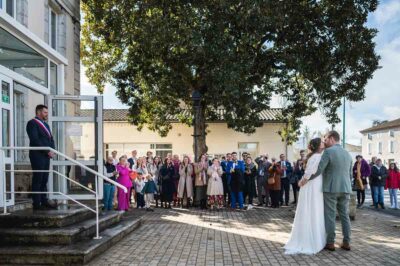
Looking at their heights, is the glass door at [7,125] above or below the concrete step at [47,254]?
above

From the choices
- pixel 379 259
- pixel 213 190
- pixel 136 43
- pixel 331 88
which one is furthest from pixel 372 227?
pixel 136 43

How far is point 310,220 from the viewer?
7527 mm

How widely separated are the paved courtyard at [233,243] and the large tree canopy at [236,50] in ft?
15.8

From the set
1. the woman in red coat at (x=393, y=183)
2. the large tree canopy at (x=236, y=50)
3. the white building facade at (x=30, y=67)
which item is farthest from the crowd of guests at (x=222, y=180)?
the white building facade at (x=30, y=67)

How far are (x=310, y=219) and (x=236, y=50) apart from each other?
28.2 feet

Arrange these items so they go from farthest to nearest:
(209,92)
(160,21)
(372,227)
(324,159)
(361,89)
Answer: (361,89), (209,92), (160,21), (372,227), (324,159)

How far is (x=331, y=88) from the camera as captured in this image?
16.0m

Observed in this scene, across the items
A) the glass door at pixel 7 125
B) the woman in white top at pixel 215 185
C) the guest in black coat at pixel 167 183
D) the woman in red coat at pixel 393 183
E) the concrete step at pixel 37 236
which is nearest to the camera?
the concrete step at pixel 37 236

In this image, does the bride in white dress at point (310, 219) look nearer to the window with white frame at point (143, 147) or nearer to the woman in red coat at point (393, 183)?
the woman in red coat at point (393, 183)

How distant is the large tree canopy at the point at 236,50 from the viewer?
14.0 metres

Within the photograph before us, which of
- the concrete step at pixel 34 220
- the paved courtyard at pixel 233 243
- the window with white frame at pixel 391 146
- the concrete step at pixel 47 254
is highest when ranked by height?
the window with white frame at pixel 391 146

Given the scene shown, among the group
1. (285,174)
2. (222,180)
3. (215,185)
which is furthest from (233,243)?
(285,174)

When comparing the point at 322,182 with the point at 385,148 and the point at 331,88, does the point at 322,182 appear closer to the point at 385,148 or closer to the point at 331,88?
the point at 331,88

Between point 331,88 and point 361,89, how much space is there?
1784 millimetres
